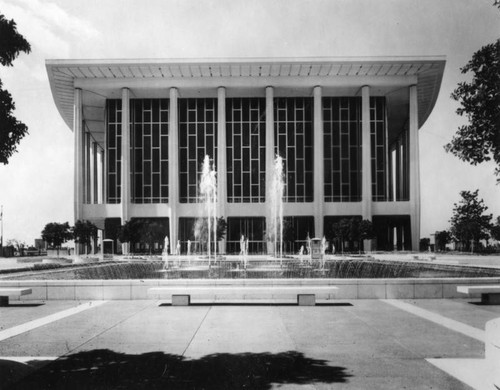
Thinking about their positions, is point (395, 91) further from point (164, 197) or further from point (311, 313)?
point (311, 313)

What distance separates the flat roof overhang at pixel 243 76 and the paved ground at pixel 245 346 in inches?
1533

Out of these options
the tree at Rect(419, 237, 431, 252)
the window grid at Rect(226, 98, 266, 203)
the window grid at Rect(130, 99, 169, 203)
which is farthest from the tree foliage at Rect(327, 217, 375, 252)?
the window grid at Rect(130, 99, 169, 203)

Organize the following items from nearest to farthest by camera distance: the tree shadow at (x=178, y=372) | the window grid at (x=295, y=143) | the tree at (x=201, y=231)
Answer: the tree shadow at (x=178, y=372), the tree at (x=201, y=231), the window grid at (x=295, y=143)

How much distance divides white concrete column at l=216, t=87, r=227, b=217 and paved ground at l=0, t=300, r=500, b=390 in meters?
38.8

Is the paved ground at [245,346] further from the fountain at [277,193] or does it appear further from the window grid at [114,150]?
the window grid at [114,150]

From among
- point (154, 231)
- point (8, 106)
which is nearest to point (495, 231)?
point (154, 231)

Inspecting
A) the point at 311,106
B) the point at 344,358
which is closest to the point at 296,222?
the point at 311,106

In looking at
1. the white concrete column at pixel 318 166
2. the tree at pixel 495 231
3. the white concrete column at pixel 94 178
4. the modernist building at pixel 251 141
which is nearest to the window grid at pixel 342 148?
the modernist building at pixel 251 141

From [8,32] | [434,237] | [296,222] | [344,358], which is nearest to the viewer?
[8,32]

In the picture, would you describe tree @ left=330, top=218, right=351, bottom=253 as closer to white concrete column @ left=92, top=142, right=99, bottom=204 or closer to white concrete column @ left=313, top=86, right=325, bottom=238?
white concrete column @ left=313, top=86, right=325, bottom=238

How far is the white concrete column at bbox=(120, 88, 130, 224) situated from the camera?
5134cm

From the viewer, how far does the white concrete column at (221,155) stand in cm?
5125

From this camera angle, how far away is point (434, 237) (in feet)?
190

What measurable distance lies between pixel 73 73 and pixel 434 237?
42380 mm
